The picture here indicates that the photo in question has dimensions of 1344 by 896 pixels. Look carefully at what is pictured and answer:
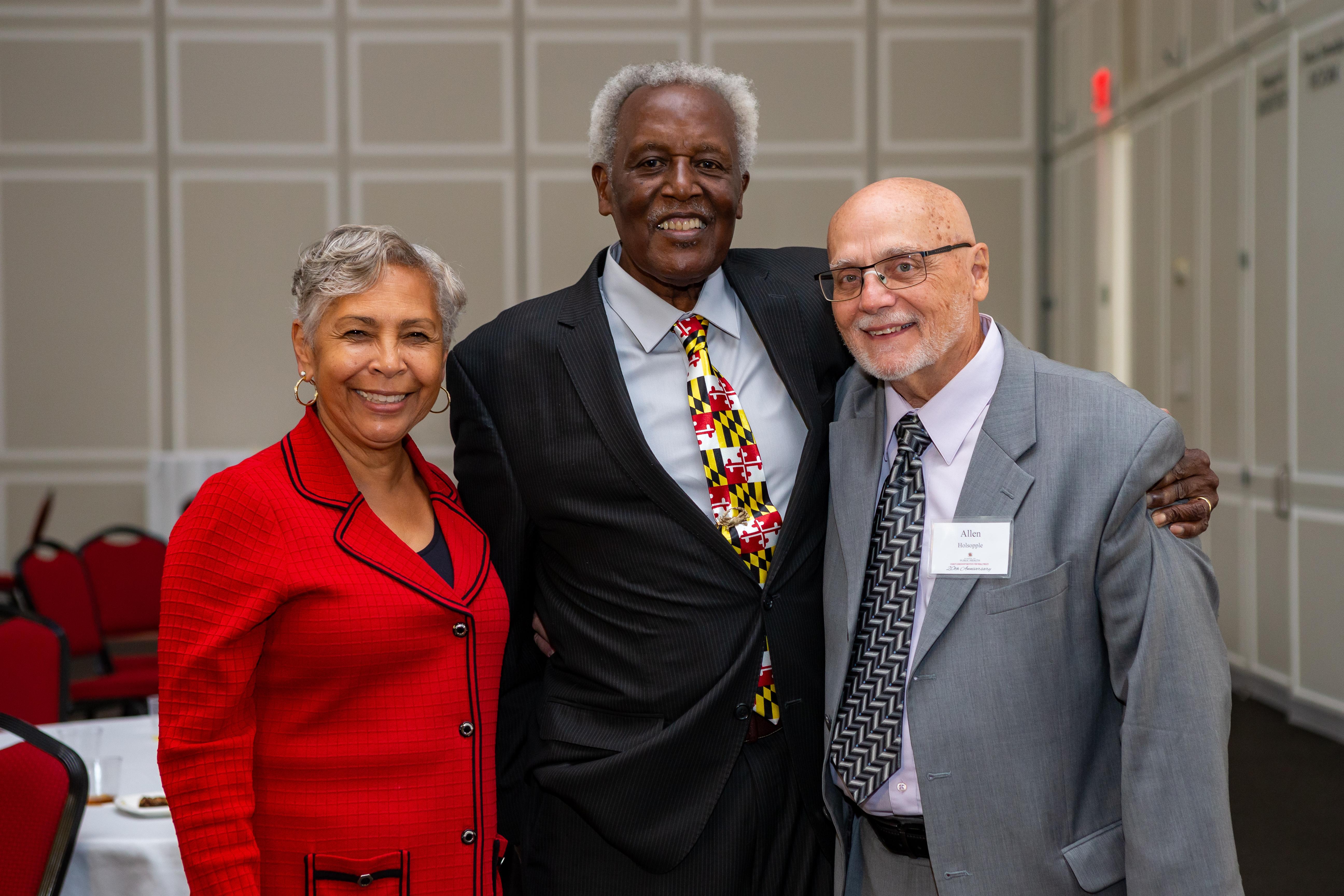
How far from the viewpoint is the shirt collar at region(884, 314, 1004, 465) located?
162 centimetres

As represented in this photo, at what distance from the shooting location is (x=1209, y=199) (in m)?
5.81

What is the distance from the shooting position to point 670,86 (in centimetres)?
201

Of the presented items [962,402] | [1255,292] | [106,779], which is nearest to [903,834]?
[962,402]

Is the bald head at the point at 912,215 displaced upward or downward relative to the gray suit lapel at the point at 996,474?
upward

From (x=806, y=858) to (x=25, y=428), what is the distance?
7938 millimetres

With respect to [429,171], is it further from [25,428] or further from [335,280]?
[335,280]

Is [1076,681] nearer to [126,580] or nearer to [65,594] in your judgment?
[65,594]

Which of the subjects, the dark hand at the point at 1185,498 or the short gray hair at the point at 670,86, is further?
the short gray hair at the point at 670,86

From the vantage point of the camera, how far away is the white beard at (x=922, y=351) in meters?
1.62

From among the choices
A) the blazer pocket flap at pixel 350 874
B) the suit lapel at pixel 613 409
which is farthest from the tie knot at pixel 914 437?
the blazer pocket flap at pixel 350 874

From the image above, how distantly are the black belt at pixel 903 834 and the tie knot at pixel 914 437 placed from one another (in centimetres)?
54

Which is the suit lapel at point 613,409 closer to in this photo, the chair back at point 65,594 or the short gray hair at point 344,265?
the short gray hair at point 344,265

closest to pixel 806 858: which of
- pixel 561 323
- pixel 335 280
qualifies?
pixel 561 323

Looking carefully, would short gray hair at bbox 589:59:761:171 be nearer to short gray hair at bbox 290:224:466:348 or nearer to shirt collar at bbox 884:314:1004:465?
short gray hair at bbox 290:224:466:348
